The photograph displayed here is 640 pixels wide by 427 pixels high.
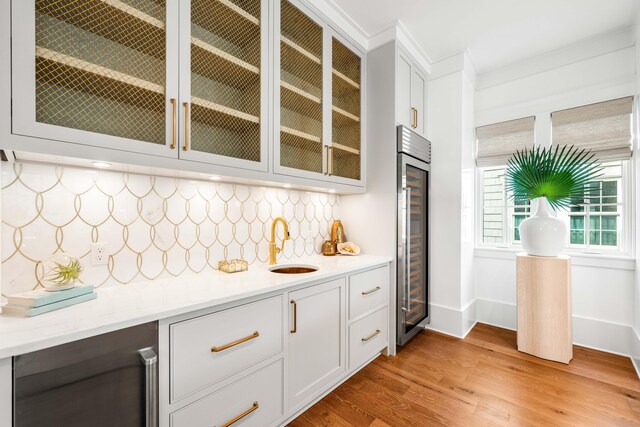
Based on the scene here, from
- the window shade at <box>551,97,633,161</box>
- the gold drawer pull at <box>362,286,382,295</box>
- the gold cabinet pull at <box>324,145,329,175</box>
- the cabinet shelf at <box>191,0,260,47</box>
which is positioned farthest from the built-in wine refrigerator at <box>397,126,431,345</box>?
the cabinet shelf at <box>191,0,260,47</box>

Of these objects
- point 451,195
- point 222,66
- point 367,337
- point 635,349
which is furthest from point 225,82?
point 635,349

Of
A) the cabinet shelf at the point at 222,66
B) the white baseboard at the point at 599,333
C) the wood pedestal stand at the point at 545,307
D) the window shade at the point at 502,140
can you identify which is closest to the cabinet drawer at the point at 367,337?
the wood pedestal stand at the point at 545,307

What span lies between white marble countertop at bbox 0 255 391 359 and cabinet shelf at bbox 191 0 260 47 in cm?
132

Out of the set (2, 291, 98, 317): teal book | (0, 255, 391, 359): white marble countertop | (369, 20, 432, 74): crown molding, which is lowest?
(0, 255, 391, 359): white marble countertop

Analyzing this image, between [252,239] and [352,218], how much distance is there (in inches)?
40.2

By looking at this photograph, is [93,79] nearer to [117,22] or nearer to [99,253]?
[117,22]

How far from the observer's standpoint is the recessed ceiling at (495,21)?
219 cm

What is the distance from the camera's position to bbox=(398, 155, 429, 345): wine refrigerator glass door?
2422mm

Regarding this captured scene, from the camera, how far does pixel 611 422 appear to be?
1633 millimetres

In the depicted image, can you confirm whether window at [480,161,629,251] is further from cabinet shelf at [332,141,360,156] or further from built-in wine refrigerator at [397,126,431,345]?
cabinet shelf at [332,141,360,156]

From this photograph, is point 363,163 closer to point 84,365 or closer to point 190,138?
point 190,138

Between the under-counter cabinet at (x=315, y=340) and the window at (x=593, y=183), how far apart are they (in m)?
2.27

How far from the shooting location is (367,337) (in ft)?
7.02

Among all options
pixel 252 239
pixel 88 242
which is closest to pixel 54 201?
pixel 88 242
